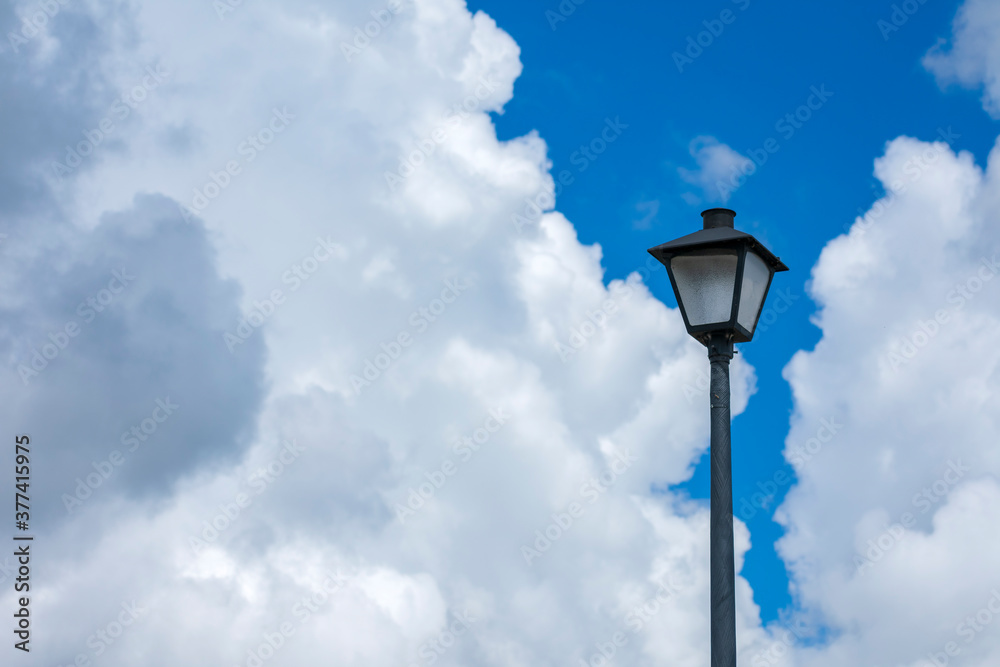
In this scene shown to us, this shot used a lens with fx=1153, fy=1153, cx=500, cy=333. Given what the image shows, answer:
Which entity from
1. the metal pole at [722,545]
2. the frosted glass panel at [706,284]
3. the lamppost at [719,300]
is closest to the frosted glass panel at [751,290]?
the lamppost at [719,300]

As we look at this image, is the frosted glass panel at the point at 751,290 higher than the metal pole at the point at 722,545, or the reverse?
the frosted glass panel at the point at 751,290

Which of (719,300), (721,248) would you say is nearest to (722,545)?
(719,300)

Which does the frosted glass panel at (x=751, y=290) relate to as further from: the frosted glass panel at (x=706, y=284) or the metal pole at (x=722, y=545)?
the metal pole at (x=722, y=545)

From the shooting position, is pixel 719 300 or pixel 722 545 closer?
pixel 722 545

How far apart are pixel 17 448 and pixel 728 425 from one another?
18.8 m

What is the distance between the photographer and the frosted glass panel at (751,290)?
8.48m

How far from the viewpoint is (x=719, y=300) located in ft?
27.7

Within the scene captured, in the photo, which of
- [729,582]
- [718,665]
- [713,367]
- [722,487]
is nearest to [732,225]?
[713,367]

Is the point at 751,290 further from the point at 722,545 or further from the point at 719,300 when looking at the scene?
the point at 722,545

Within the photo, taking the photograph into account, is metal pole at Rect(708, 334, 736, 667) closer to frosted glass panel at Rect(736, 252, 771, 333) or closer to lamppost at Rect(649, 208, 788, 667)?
lamppost at Rect(649, 208, 788, 667)

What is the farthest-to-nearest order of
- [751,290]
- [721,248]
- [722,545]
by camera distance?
[751,290], [721,248], [722,545]

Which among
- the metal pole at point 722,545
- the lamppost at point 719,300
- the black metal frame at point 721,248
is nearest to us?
the metal pole at point 722,545

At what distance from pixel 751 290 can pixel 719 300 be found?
12.0 inches

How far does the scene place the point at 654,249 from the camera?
862 centimetres
